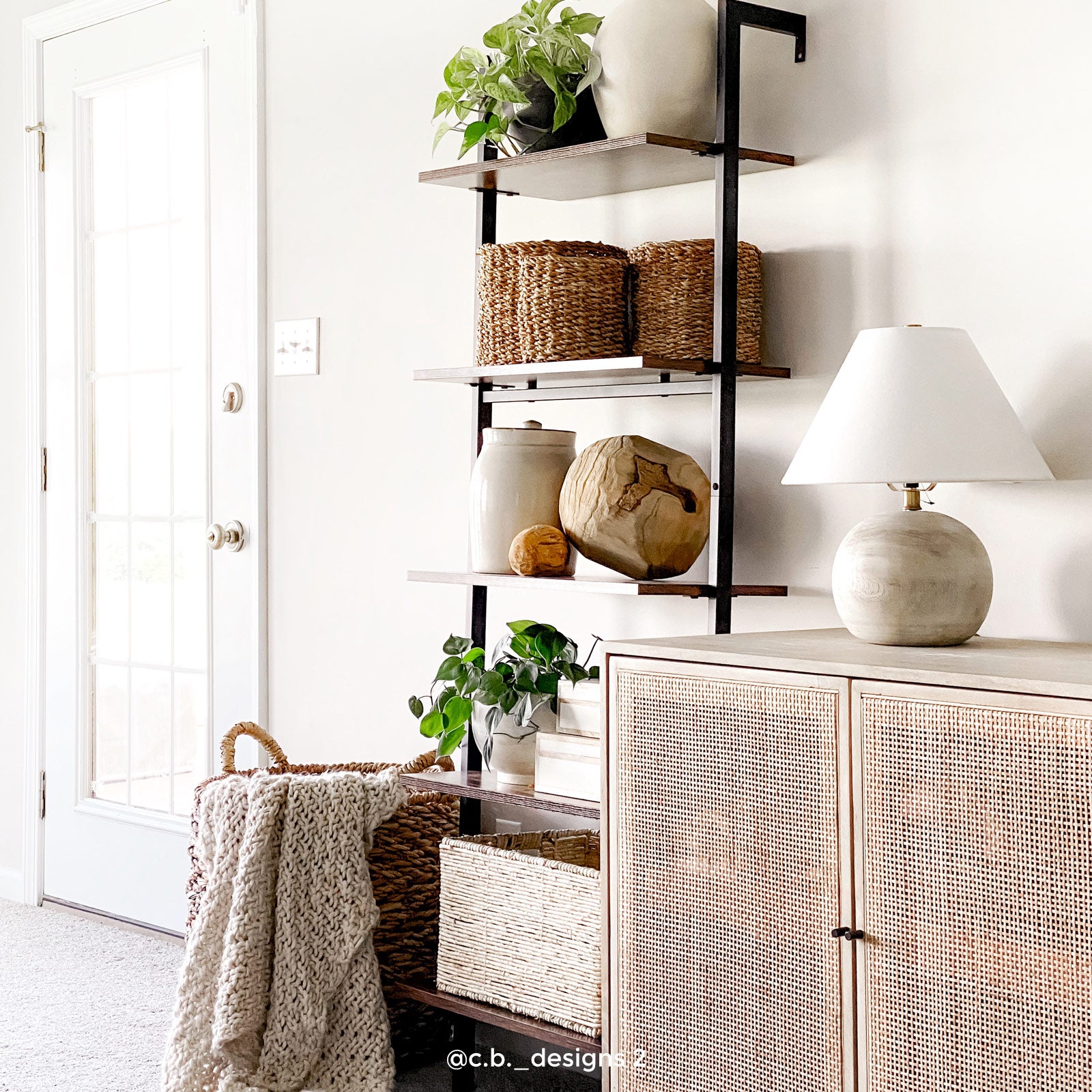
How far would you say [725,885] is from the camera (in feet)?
5.35

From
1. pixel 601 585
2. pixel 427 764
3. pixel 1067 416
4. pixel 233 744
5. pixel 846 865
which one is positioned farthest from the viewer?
pixel 233 744

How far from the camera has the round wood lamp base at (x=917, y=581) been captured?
165cm

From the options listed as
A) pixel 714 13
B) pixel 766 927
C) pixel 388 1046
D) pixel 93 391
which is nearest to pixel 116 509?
pixel 93 391

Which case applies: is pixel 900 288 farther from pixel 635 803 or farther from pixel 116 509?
pixel 116 509

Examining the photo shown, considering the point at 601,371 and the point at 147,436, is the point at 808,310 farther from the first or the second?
the point at 147,436

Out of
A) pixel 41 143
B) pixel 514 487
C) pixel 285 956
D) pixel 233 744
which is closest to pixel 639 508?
pixel 514 487

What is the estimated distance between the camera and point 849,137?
202 cm

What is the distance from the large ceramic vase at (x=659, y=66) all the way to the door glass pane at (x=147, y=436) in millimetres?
1266

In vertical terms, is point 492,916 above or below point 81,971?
above

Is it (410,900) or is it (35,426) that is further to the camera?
(35,426)

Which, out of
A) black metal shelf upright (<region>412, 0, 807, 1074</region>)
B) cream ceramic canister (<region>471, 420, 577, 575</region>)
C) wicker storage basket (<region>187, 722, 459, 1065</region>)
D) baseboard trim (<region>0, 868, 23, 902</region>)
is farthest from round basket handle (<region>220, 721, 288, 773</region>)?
baseboard trim (<region>0, 868, 23, 902</region>)

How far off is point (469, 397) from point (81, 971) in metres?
1.40

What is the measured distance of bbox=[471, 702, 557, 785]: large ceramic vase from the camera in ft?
6.83

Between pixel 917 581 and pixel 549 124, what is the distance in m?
0.94
